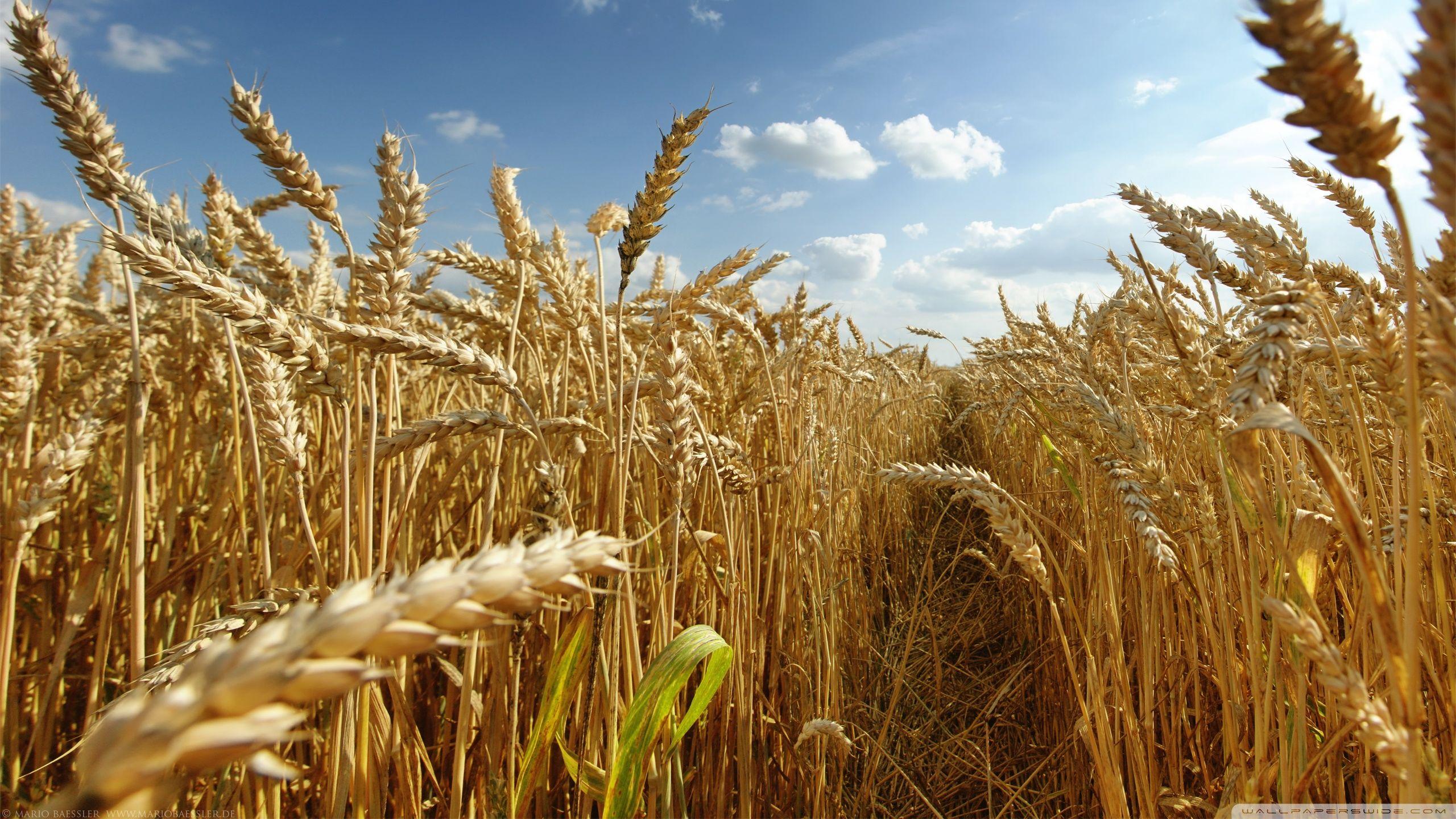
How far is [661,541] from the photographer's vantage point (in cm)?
151

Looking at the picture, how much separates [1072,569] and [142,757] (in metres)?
2.08

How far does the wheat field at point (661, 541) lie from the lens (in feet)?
Result: 1.26

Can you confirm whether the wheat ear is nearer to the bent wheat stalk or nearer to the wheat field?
the wheat field

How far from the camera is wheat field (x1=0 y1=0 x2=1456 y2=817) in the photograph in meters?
0.39

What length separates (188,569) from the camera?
1253 millimetres

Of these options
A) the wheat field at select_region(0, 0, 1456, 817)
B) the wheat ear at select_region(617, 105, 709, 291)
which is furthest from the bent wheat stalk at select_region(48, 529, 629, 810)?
the wheat ear at select_region(617, 105, 709, 291)

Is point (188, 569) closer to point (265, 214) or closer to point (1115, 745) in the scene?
point (265, 214)

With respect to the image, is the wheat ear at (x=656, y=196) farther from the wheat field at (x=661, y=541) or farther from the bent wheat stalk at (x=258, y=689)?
the bent wheat stalk at (x=258, y=689)
